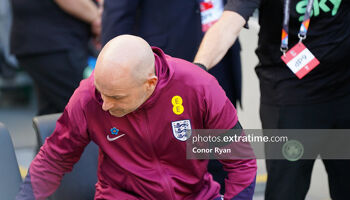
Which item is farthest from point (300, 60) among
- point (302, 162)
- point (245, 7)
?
point (302, 162)

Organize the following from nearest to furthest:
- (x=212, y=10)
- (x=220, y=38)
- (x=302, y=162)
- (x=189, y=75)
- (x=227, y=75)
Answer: (x=189, y=75), (x=220, y=38), (x=302, y=162), (x=212, y=10), (x=227, y=75)

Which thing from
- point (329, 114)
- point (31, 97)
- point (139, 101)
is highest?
point (139, 101)

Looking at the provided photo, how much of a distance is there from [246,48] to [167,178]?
2.58m

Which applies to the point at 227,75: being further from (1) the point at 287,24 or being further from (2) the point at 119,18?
(1) the point at 287,24

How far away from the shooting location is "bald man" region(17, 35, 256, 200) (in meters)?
2.47

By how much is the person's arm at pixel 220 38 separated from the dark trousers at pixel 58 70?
59.4 inches

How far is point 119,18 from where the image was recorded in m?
3.56

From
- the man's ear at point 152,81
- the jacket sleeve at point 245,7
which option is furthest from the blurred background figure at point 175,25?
the man's ear at point 152,81

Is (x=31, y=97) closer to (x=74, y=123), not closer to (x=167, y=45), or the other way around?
(x=167, y=45)

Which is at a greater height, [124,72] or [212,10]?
[124,72]

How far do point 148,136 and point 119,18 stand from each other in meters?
1.18

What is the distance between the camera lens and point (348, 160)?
3.13 metres

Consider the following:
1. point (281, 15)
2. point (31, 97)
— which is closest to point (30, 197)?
point (281, 15)

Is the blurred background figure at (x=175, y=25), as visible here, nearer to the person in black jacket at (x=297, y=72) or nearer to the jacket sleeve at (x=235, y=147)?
the person in black jacket at (x=297, y=72)
